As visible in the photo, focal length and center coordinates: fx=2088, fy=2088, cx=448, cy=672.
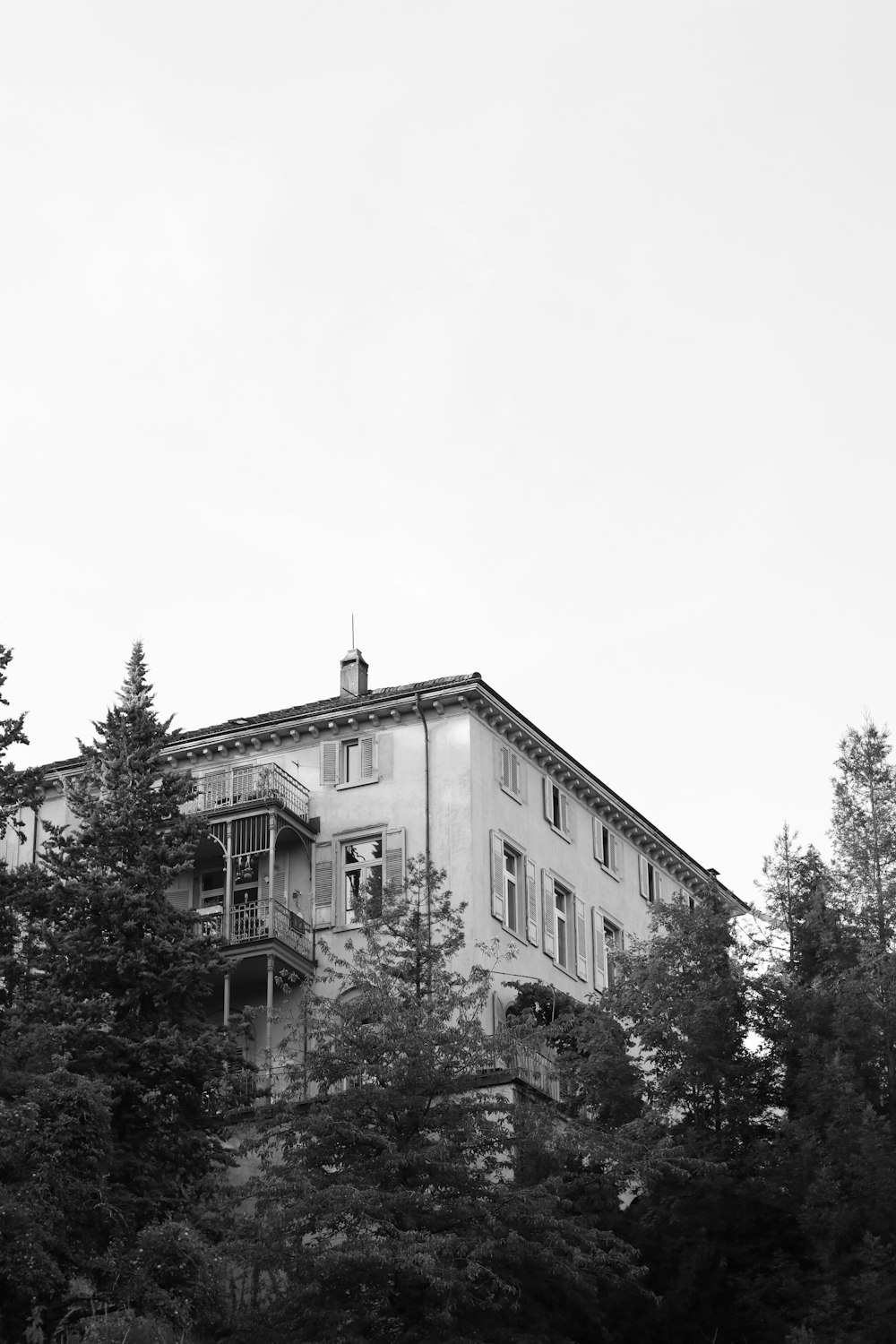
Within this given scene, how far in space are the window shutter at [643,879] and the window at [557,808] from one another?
419cm

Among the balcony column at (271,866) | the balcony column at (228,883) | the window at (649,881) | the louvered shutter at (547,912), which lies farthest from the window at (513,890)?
the window at (649,881)

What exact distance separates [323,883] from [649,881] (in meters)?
11.7

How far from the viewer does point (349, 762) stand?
49.6m

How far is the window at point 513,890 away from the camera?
156 ft

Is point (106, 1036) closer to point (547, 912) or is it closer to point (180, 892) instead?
point (180, 892)

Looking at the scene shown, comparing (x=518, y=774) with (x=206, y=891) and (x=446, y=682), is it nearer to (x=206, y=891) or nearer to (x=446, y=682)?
(x=446, y=682)

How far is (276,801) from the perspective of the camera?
1869 inches

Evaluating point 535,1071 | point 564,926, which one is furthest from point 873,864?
point 564,926

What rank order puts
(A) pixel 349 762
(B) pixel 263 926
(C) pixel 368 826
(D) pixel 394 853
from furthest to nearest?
1. (A) pixel 349 762
2. (C) pixel 368 826
3. (D) pixel 394 853
4. (B) pixel 263 926

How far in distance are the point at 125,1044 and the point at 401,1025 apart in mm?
6626

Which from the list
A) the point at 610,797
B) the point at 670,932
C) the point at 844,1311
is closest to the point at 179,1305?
the point at 844,1311

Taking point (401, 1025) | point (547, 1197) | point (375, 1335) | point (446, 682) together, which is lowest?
point (375, 1335)

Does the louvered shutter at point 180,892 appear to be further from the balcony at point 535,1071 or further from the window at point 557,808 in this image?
the balcony at point 535,1071

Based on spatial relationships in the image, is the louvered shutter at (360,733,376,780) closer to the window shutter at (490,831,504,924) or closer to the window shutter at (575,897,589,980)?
the window shutter at (490,831,504,924)
